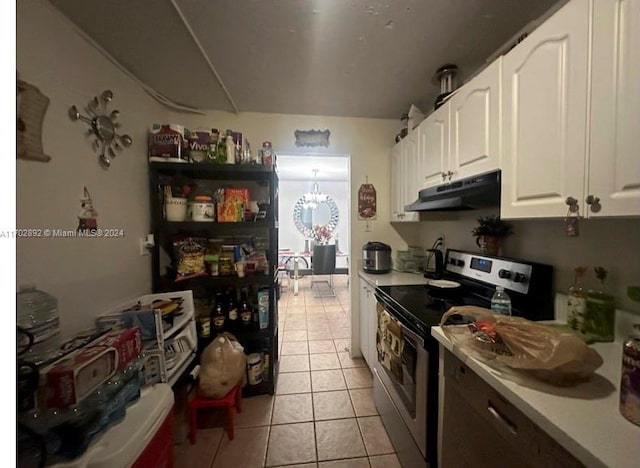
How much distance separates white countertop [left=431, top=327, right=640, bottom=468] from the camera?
482 mm

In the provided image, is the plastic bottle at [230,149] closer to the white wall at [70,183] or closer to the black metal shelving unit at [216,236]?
the black metal shelving unit at [216,236]

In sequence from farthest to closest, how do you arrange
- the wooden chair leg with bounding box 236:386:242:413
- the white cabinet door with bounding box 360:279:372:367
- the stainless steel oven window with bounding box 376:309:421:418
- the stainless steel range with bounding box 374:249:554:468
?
the white cabinet door with bounding box 360:279:372:367 → the wooden chair leg with bounding box 236:386:242:413 → the stainless steel oven window with bounding box 376:309:421:418 → the stainless steel range with bounding box 374:249:554:468

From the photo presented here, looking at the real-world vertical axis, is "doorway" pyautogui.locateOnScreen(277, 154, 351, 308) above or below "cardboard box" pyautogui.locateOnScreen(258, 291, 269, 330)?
above

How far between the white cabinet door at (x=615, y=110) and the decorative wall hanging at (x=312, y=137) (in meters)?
1.81

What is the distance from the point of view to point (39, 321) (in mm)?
901

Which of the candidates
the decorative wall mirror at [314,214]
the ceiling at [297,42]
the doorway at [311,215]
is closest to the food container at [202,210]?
the ceiling at [297,42]

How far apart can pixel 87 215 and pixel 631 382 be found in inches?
75.0

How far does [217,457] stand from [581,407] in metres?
Answer: 1.66

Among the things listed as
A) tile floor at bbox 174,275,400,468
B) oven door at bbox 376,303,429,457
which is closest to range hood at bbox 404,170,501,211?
oven door at bbox 376,303,429,457

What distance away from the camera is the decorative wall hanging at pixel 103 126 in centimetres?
121

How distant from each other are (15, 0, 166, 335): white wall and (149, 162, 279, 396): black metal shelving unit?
0.20 meters

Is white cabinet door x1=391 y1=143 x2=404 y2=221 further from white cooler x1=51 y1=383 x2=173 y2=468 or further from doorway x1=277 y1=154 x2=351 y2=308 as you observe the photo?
doorway x1=277 y1=154 x2=351 y2=308
